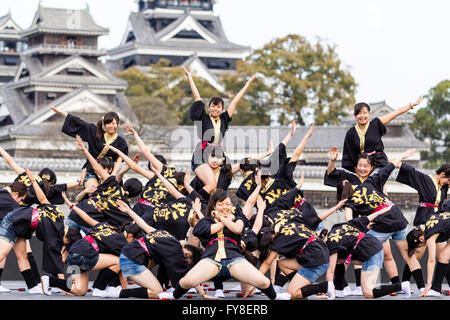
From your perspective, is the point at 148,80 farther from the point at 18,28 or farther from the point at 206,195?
the point at 206,195

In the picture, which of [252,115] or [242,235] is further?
[252,115]

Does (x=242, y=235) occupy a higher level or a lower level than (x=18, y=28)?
lower

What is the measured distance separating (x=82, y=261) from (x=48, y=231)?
798 millimetres

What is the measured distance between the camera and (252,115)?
1869 inches

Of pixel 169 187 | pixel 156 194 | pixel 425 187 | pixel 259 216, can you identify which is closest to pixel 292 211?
pixel 259 216

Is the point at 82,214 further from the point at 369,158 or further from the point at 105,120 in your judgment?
the point at 369,158

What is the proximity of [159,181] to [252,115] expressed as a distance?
118ft

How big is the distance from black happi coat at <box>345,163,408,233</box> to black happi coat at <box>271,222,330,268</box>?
63 centimetres

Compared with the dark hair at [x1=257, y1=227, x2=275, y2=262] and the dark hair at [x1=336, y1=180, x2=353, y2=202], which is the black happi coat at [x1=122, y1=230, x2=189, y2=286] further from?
the dark hair at [x1=336, y1=180, x2=353, y2=202]

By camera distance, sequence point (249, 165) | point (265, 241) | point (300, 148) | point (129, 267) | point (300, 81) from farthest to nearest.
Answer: point (300, 81) → point (249, 165) → point (300, 148) → point (265, 241) → point (129, 267)

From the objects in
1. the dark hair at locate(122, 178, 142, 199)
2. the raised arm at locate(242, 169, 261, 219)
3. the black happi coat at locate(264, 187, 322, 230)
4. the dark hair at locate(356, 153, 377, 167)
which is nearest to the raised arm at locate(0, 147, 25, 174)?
the dark hair at locate(122, 178, 142, 199)

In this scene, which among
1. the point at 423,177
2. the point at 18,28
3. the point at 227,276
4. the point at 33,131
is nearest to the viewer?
the point at 227,276

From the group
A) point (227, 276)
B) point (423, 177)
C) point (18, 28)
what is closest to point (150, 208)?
point (227, 276)

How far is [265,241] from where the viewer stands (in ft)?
33.3
